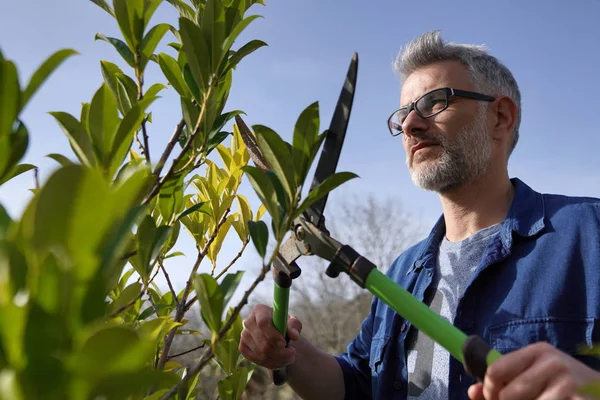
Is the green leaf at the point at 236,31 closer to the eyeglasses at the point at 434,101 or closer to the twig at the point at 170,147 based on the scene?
the twig at the point at 170,147

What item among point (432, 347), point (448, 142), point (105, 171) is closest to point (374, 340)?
point (432, 347)

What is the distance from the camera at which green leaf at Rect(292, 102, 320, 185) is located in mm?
839

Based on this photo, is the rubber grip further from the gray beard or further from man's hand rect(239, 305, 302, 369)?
the gray beard

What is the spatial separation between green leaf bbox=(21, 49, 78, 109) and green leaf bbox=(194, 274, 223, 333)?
1.02ft

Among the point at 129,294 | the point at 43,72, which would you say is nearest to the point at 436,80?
the point at 129,294

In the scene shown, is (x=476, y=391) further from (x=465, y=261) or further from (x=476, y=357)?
(x=465, y=261)

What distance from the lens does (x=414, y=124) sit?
7.34ft

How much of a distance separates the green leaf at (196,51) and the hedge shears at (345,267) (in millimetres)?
325

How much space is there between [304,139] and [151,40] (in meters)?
0.39

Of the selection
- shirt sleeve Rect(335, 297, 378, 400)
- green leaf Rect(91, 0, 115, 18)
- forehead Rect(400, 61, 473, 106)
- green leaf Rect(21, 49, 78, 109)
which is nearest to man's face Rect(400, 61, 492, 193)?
forehead Rect(400, 61, 473, 106)

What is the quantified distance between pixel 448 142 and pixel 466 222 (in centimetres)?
36

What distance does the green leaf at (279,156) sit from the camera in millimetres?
816

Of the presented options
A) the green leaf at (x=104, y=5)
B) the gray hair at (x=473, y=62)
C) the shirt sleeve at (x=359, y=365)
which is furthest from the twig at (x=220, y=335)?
the gray hair at (x=473, y=62)

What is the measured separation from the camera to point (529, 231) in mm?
1872
